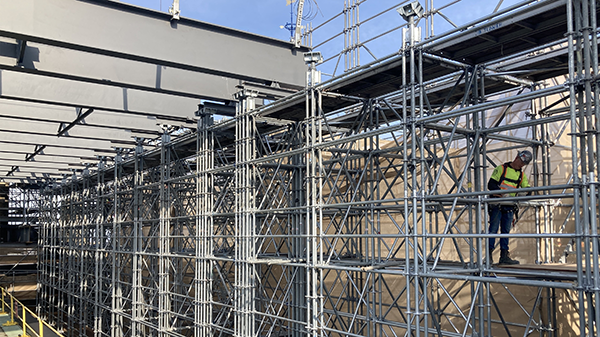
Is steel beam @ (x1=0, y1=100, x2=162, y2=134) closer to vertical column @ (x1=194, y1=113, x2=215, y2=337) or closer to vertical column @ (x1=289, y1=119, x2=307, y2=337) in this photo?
vertical column @ (x1=194, y1=113, x2=215, y2=337)

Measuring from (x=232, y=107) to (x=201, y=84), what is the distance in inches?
69.9

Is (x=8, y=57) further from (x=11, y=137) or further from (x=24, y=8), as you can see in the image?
(x=11, y=137)

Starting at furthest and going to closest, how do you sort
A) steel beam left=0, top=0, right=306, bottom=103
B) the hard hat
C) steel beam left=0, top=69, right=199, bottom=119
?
steel beam left=0, top=69, right=199, bottom=119 < steel beam left=0, top=0, right=306, bottom=103 < the hard hat

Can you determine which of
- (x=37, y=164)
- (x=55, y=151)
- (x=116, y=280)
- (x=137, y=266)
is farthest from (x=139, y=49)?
(x=37, y=164)

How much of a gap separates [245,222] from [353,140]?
152 inches

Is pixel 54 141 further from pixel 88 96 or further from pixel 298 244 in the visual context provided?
pixel 298 244

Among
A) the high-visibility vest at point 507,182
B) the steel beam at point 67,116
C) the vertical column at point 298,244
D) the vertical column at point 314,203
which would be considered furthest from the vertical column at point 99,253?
the high-visibility vest at point 507,182

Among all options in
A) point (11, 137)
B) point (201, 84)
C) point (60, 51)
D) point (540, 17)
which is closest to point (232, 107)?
point (201, 84)

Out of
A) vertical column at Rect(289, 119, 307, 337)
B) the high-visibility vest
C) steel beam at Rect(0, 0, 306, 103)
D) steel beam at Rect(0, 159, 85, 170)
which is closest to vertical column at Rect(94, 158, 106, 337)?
steel beam at Rect(0, 159, 85, 170)

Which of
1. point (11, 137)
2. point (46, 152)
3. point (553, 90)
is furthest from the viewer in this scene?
point (46, 152)

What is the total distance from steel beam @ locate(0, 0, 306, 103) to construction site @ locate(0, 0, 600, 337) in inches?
1.2

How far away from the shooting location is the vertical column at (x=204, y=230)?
1301cm

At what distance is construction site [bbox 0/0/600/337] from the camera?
24.0 ft

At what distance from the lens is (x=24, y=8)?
26.9ft
